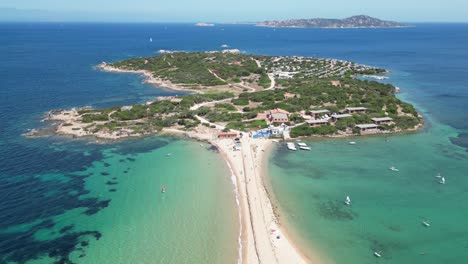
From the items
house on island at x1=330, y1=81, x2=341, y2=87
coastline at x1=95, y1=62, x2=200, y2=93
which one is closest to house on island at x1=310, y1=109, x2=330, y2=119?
house on island at x1=330, y1=81, x2=341, y2=87

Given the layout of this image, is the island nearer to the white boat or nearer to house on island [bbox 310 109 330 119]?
house on island [bbox 310 109 330 119]

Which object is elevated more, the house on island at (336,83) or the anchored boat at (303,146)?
the house on island at (336,83)

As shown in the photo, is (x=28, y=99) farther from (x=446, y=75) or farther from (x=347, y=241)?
(x=446, y=75)

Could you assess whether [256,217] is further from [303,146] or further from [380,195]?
[303,146]

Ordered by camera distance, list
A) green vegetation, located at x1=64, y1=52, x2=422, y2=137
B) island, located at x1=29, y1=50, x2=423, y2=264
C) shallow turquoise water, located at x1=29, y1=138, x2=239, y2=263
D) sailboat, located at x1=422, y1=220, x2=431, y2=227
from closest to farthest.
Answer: shallow turquoise water, located at x1=29, y1=138, x2=239, y2=263
sailboat, located at x1=422, y1=220, x2=431, y2=227
island, located at x1=29, y1=50, x2=423, y2=264
green vegetation, located at x1=64, y1=52, x2=422, y2=137

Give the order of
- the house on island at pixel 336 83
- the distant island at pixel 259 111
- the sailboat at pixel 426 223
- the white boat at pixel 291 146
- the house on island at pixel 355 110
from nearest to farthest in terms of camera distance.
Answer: the sailboat at pixel 426 223, the white boat at pixel 291 146, the distant island at pixel 259 111, the house on island at pixel 355 110, the house on island at pixel 336 83

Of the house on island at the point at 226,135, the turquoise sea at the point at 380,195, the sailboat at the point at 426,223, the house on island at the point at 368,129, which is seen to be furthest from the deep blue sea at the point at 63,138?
the sailboat at the point at 426,223

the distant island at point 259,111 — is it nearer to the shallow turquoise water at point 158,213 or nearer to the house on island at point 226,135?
the house on island at point 226,135

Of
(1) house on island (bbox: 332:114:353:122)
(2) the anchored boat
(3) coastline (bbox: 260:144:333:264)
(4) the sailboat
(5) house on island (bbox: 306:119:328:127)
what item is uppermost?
(1) house on island (bbox: 332:114:353:122)
